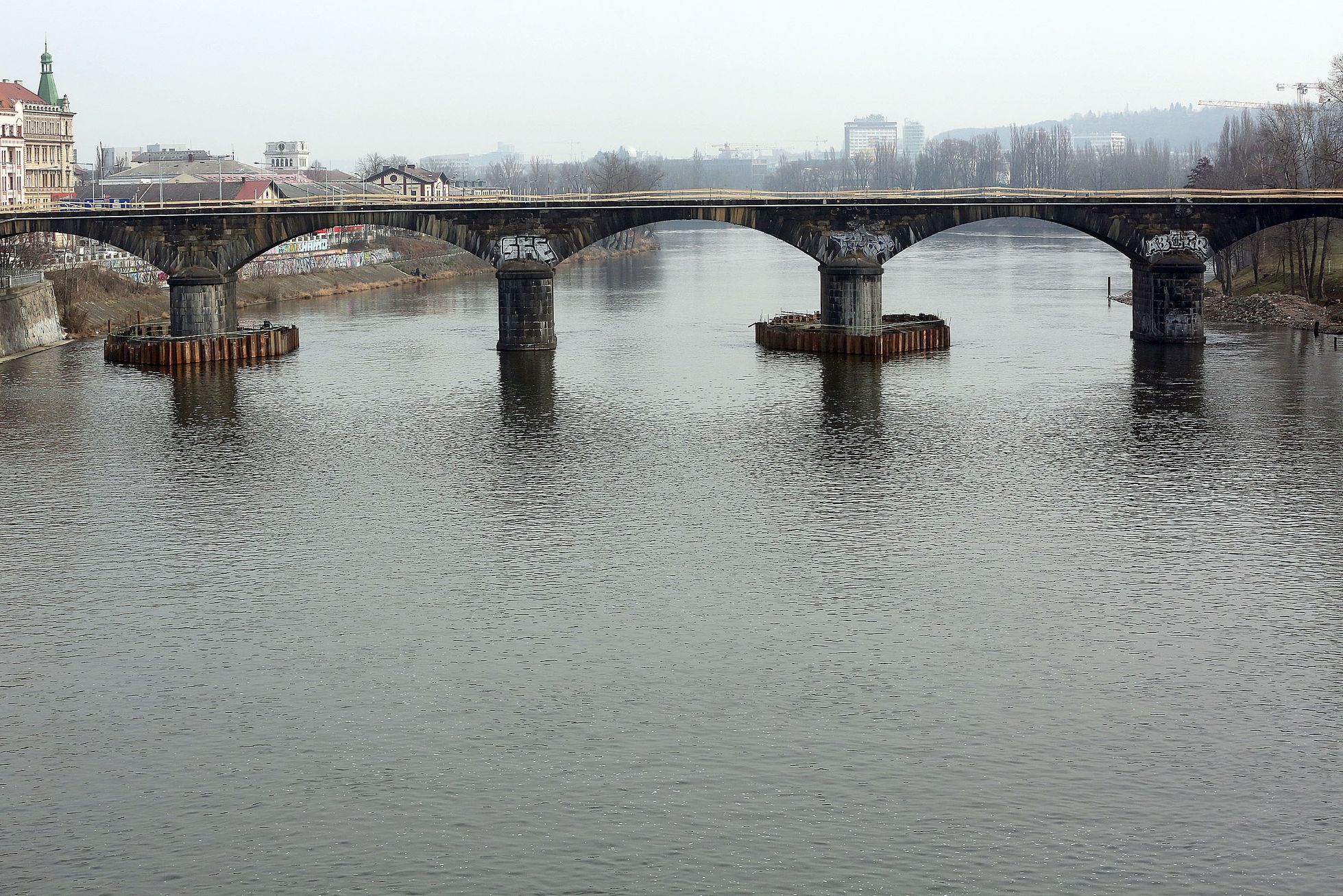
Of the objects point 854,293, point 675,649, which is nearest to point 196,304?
point 854,293

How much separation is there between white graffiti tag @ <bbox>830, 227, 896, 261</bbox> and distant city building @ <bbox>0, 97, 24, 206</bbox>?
117 metres

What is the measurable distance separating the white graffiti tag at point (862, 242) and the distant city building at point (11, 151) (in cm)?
11681

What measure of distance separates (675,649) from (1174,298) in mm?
73333

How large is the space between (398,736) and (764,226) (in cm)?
7491

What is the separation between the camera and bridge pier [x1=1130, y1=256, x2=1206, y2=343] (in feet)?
343

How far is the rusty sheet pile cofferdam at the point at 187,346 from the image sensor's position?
10112cm

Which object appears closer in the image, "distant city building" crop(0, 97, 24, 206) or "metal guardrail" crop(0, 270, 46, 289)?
"metal guardrail" crop(0, 270, 46, 289)

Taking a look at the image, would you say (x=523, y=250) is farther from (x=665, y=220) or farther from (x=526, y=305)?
(x=665, y=220)

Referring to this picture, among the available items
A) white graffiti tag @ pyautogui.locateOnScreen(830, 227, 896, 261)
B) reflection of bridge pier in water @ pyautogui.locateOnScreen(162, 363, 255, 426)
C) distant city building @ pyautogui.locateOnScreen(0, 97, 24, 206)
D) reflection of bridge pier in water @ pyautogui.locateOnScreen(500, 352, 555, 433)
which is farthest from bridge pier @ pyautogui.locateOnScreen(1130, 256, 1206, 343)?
distant city building @ pyautogui.locateOnScreen(0, 97, 24, 206)

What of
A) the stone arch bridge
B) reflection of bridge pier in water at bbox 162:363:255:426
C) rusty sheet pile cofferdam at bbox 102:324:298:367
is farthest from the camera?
the stone arch bridge

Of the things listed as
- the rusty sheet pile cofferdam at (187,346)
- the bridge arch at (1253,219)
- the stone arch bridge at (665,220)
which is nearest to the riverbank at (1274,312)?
the bridge arch at (1253,219)

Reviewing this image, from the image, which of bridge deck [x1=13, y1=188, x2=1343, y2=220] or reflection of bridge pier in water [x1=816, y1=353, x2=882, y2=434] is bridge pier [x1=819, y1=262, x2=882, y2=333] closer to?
reflection of bridge pier in water [x1=816, y1=353, x2=882, y2=434]

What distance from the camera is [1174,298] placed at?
106 metres

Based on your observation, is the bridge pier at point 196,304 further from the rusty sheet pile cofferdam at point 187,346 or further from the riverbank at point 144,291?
the riverbank at point 144,291
